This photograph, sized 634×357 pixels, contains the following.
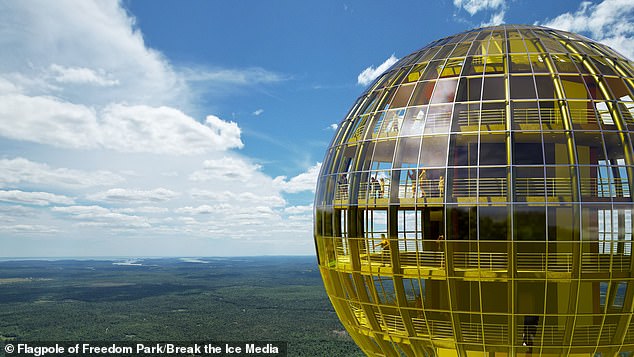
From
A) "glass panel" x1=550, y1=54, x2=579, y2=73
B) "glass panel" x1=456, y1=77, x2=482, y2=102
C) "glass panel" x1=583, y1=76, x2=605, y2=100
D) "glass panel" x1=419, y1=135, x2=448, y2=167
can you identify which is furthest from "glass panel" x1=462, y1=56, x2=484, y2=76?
"glass panel" x1=583, y1=76, x2=605, y2=100

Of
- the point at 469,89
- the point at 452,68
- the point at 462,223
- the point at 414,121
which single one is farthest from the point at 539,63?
the point at 462,223

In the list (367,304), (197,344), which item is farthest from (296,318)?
(367,304)

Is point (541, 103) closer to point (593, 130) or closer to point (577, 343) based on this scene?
point (593, 130)

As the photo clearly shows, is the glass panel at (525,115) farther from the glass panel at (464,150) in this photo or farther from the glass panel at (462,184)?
the glass panel at (462,184)

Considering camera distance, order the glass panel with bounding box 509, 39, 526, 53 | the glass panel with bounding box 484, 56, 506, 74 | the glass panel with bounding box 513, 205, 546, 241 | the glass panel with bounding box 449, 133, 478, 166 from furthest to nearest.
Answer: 1. the glass panel with bounding box 509, 39, 526, 53
2. the glass panel with bounding box 484, 56, 506, 74
3. the glass panel with bounding box 449, 133, 478, 166
4. the glass panel with bounding box 513, 205, 546, 241

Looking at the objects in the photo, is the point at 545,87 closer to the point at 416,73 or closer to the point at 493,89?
the point at 493,89

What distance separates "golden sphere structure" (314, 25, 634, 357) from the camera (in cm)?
1220

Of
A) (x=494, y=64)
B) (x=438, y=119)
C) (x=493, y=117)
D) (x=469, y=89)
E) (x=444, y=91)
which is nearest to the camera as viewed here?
(x=493, y=117)

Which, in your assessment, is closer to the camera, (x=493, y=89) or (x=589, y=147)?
(x=589, y=147)

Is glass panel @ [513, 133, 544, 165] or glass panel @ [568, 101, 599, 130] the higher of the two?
glass panel @ [568, 101, 599, 130]

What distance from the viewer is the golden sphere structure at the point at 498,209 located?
12.2 meters

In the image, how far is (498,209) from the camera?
12242 mm

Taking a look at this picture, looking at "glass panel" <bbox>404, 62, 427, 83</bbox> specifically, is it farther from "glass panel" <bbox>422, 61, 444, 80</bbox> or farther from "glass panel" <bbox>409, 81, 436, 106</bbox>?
"glass panel" <bbox>409, 81, 436, 106</bbox>

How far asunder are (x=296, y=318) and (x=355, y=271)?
154332mm
